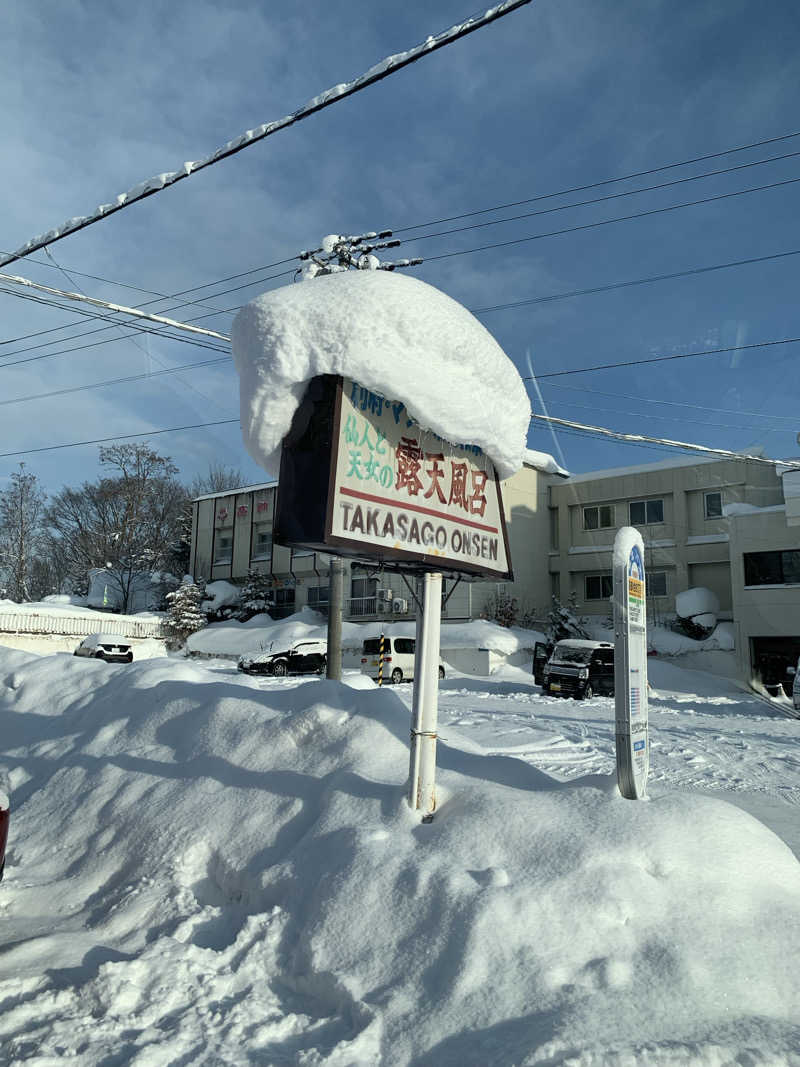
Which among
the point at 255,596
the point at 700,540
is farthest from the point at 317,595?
the point at 700,540

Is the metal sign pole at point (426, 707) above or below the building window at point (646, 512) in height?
below

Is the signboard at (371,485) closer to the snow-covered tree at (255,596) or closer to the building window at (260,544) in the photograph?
the snow-covered tree at (255,596)

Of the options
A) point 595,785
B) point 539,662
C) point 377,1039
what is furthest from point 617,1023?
point 539,662

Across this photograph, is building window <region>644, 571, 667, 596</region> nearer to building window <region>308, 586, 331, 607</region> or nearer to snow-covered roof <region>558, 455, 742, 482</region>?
snow-covered roof <region>558, 455, 742, 482</region>

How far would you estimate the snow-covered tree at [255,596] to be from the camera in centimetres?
4153

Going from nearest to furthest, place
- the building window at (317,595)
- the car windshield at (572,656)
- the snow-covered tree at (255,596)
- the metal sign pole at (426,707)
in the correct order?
the metal sign pole at (426,707)
the car windshield at (572,656)
the building window at (317,595)
the snow-covered tree at (255,596)

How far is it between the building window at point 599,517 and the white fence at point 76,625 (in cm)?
2285

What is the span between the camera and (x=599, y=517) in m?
37.9

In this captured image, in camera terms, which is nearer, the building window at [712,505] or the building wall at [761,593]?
the building wall at [761,593]

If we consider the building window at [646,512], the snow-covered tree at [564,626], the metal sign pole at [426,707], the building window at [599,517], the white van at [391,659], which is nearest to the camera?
the metal sign pole at [426,707]

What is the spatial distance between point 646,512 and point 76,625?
2793 centimetres

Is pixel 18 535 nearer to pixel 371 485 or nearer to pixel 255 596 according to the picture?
pixel 255 596

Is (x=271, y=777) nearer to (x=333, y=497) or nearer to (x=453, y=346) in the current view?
(x=333, y=497)

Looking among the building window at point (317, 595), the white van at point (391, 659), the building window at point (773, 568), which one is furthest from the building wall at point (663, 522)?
the white van at point (391, 659)
